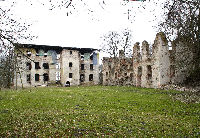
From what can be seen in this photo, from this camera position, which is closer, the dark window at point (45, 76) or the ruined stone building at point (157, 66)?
the ruined stone building at point (157, 66)

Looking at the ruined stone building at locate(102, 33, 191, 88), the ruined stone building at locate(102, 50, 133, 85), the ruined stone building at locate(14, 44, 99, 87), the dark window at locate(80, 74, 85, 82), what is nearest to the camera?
the ruined stone building at locate(102, 33, 191, 88)

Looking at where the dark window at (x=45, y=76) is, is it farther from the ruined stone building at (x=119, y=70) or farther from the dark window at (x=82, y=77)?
the ruined stone building at (x=119, y=70)

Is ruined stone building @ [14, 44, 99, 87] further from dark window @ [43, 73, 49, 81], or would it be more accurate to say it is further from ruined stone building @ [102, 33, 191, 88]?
ruined stone building @ [102, 33, 191, 88]

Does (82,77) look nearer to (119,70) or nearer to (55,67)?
(55,67)

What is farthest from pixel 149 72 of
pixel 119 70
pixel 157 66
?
pixel 119 70

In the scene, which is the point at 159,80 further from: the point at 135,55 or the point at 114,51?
the point at 114,51

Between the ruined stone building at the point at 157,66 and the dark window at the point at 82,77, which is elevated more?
the ruined stone building at the point at 157,66

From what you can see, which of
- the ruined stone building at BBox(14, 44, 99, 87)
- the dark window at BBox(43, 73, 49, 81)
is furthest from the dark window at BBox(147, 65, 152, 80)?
the dark window at BBox(43, 73, 49, 81)

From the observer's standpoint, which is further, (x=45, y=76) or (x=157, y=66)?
(x=45, y=76)

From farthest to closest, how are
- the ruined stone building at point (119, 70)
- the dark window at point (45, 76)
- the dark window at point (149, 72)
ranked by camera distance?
the dark window at point (45, 76), the ruined stone building at point (119, 70), the dark window at point (149, 72)

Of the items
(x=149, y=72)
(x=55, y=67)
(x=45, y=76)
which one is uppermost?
(x=55, y=67)

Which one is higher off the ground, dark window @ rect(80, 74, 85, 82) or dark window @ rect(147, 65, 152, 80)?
dark window @ rect(147, 65, 152, 80)

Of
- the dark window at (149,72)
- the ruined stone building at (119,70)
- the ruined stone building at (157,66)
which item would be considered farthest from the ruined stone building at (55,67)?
the dark window at (149,72)

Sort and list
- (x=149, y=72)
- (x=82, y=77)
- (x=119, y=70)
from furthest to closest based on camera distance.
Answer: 1. (x=82, y=77)
2. (x=119, y=70)
3. (x=149, y=72)
